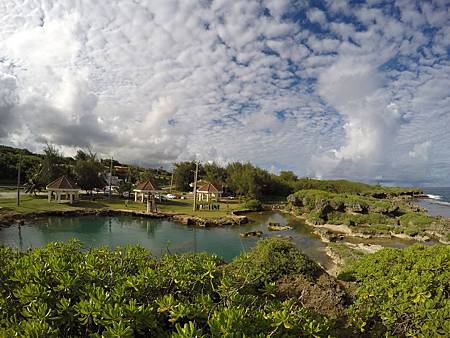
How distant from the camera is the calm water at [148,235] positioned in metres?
17.4

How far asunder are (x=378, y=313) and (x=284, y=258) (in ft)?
9.28

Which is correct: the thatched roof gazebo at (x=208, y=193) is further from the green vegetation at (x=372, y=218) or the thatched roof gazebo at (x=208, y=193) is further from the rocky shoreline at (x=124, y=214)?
the rocky shoreline at (x=124, y=214)

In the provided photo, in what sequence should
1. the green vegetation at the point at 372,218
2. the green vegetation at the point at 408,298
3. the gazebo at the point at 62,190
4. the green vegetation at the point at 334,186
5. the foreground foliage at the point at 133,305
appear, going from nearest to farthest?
the foreground foliage at the point at 133,305 → the green vegetation at the point at 408,298 → the green vegetation at the point at 372,218 → the gazebo at the point at 62,190 → the green vegetation at the point at 334,186

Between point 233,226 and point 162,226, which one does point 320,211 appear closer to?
point 233,226

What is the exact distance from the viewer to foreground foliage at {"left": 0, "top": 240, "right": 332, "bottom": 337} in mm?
2242

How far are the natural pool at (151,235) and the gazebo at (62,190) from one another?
544cm

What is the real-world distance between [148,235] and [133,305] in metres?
19.8

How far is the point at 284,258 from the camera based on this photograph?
23.1 ft

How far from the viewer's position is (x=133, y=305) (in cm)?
238

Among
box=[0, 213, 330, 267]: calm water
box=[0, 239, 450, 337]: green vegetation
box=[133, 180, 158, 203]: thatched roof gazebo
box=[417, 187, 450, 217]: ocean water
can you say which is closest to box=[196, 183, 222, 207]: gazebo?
box=[133, 180, 158, 203]: thatched roof gazebo

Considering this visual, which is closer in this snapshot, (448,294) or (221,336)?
(221,336)

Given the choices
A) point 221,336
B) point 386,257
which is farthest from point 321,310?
point 221,336

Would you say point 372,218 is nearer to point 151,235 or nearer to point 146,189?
point 151,235

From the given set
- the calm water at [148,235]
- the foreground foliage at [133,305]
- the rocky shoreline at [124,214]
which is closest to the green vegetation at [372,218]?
the calm water at [148,235]
